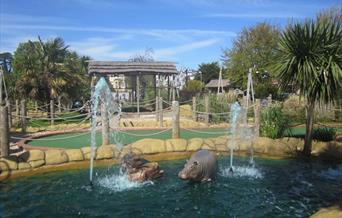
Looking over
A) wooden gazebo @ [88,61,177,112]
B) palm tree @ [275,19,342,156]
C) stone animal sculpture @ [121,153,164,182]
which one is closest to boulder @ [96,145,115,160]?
stone animal sculpture @ [121,153,164,182]

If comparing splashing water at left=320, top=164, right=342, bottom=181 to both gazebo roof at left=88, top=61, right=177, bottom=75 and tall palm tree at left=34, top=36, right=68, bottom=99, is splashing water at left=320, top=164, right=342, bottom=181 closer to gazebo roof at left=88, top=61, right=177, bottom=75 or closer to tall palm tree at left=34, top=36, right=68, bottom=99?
gazebo roof at left=88, top=61, right=177, bottom=75

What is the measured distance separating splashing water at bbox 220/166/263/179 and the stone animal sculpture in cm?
176

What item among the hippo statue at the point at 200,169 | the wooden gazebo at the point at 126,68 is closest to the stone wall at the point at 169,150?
the hippo statue at the point at 200,169

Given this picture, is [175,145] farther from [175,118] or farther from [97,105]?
[97,105]

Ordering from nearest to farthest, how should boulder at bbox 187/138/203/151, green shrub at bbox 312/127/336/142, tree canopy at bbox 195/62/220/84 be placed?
1. boulder at bbox 187/138/203/151
2. green shrub at bbox 312/127/336/142
3. tree canopy at bbox 195/62/220/84

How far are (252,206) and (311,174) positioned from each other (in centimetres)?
317

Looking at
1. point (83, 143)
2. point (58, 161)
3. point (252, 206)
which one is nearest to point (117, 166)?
point (58, 161)

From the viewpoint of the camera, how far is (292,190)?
8.19 meters

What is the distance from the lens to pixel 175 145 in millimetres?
11727

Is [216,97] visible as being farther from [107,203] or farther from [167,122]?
[107,203]

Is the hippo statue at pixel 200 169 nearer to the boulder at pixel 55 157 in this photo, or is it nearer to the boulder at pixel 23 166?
the boulder at pixel 55 157

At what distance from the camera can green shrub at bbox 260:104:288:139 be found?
1270cm

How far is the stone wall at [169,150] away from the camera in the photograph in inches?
386

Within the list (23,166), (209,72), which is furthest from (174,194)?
(209,72)
